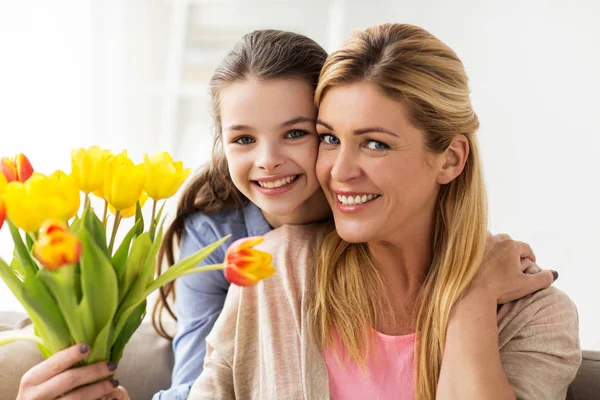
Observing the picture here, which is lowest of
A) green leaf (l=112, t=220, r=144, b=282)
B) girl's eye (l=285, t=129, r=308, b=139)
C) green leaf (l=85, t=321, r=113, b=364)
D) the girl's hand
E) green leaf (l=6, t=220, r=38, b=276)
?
the girl's hand

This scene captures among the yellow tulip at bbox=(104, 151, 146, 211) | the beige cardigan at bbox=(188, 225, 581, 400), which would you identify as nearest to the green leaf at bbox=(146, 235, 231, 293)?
the yellow tulip at bbox=(104, 151, 146, 211)

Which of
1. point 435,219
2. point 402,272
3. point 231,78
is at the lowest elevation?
point 402,272

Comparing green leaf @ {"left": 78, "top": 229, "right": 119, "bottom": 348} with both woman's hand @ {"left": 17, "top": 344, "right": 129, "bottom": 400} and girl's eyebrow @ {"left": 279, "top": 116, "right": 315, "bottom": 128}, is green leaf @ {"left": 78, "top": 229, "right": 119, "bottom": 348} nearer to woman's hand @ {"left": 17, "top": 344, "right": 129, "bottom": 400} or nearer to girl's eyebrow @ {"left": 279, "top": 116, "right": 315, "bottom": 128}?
woman's hand @ {"left": 17, "top": 344, "right": 129, "bottom": 400}

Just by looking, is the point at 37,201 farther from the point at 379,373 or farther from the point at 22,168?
the point at 379,373

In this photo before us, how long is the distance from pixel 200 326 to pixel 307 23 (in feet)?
9.65

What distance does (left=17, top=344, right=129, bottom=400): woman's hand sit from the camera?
102 cm

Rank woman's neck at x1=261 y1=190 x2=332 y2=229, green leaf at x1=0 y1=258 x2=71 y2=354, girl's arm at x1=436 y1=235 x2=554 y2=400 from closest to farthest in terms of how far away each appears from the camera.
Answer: green leaf at x1=0 y1=258 x2=71 y2=354, girl's arm at x1=436 y1=235 x2=554 y2=400, woman's neck at x1=261 y1=190 x2=332 y2=229

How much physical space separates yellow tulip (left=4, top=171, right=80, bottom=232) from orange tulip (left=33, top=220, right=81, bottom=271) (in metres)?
0.02

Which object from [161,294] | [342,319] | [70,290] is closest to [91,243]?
[70,290]

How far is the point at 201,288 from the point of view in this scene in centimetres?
189

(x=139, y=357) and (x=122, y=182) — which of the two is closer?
(x=122, y=182)

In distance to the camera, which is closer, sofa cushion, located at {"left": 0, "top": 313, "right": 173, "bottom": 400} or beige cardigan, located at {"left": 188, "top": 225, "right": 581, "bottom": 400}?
beige cardigan, located at {"left": 188, "top": 225, "right": 581, "bottom": 400}

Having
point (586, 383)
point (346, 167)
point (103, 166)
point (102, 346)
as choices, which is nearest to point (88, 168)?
point (103, 166)

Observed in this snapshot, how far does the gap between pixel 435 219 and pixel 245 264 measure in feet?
→ 2.52
